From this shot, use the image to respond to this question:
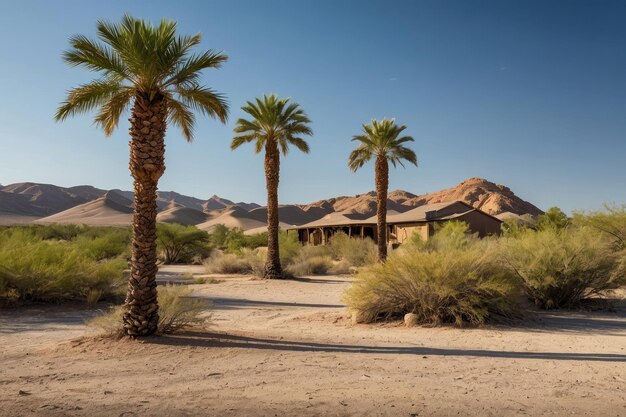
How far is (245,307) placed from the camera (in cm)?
1446

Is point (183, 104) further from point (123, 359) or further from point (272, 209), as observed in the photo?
point (272, 209)

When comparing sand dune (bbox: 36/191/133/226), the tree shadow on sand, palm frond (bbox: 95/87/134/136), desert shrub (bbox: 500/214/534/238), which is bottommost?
the tree shadow on sand

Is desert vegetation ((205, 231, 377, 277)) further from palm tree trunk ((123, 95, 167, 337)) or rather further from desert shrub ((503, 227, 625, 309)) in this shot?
palm tree trunk ((123, 95, 167, 337))

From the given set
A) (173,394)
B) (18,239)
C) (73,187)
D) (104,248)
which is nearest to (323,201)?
(73,187)

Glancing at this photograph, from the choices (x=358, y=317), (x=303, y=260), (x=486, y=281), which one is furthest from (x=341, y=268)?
(x=486, y=281)

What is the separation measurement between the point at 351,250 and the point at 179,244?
1225 cm

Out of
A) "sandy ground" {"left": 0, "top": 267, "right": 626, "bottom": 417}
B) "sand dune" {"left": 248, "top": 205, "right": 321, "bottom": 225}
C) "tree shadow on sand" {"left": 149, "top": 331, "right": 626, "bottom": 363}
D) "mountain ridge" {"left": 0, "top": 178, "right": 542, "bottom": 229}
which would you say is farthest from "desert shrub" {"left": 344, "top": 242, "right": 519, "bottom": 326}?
"sand dune" {"left": 248, "top": 205, "right": 321, "bottom": 225}

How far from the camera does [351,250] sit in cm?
3155

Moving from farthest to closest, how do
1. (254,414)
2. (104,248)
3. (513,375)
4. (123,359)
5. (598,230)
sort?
(104,248)
(598,230)
(123,359)
(513,375)
(254,414)

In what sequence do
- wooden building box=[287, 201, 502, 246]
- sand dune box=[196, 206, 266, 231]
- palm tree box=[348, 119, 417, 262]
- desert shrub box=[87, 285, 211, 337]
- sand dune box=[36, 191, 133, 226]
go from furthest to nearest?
sand dune box=[196, 206, 266, 231] → sand dune box=[36, 191, 133, 226] → wooden building box=[287, 201, 502, 246] → palm tree box=[348, 119, 417, 262] → desert shrub box=[87, 285, 211, 337]

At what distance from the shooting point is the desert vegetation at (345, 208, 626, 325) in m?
10.6

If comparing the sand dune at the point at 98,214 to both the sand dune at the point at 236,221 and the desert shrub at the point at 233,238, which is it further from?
the desert shrub at the point at 233,238

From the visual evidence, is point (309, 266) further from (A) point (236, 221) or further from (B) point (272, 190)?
(A) point (236, 221)

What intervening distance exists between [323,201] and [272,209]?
440ft
